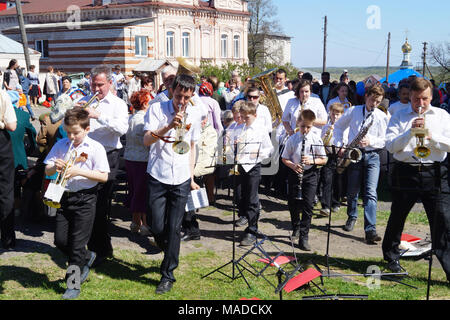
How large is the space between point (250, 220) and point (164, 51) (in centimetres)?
3367

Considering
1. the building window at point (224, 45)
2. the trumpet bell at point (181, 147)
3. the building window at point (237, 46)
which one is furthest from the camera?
the building window at point (237, 46)

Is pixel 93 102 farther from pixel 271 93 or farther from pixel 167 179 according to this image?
pixel 271 93

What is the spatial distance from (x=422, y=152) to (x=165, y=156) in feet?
8.31

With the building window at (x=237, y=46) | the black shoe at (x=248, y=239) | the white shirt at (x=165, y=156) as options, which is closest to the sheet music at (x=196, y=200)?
the white shirt at (x=165, y=156)

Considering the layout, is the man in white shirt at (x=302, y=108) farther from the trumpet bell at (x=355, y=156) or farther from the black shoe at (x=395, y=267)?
the black shoe at (x=395, y=267)

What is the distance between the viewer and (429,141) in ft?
18.1

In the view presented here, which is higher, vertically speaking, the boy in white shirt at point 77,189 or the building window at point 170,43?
the building window at point 170,43

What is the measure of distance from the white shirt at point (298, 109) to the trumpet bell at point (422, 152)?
3.61 metres

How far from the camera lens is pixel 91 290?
541cm

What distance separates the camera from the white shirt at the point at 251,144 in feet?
23.4

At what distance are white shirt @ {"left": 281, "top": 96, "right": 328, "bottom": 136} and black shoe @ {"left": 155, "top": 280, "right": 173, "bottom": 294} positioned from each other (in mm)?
4331

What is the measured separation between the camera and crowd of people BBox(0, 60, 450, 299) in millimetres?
5324

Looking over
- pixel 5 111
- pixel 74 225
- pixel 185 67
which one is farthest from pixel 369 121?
pixel 5 111

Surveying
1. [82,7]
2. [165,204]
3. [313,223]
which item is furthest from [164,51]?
[165,204]
